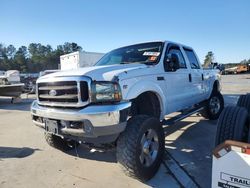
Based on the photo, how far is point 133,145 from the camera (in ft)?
11.1

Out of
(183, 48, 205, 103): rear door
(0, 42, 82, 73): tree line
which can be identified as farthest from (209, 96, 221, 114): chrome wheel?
(0, 42, 82, 73): tree line

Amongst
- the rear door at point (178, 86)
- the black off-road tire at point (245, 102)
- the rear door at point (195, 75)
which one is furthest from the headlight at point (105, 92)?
the rear door at point (195, 75)

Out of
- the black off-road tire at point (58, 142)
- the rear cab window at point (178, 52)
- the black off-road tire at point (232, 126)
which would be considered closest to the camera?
the black off-road tire at point (232, 126)

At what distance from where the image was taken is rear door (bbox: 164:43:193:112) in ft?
15.6

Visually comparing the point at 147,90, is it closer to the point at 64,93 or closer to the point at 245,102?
the point at 64,93

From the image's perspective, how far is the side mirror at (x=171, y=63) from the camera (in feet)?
15.4

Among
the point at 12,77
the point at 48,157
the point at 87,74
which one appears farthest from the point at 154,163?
the point at 12,77

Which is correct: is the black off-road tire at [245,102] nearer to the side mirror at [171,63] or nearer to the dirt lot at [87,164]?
the dirt lot at [87,164]

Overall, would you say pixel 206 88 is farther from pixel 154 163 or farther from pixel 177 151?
pixel 154 163

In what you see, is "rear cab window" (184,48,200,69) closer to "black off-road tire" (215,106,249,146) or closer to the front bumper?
"black off-road tire" (215,106,249,146)

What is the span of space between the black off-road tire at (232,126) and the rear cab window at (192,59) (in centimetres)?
291

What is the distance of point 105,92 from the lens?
3.33 metres

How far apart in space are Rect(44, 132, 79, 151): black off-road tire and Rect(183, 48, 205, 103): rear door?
289 cm

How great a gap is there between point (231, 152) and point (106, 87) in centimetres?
170
